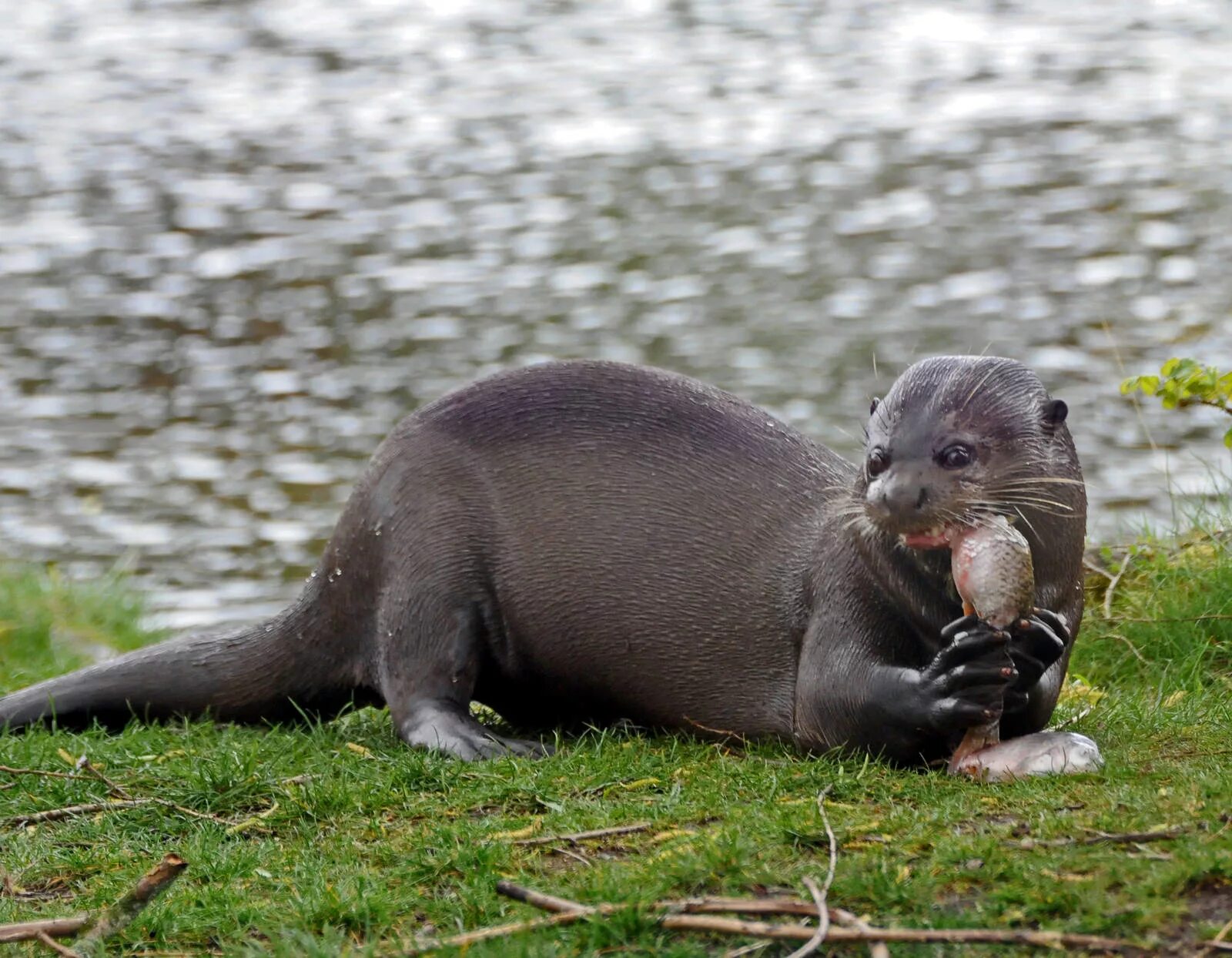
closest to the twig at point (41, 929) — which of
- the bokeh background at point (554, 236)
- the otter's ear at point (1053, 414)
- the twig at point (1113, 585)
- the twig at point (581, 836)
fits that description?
the twig at point (581, 836)

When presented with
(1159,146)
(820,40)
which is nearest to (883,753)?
(1159,146)

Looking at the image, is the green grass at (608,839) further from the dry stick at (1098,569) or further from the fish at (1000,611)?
the dry stick at (1098,569)

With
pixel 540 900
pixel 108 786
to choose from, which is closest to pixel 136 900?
pixel 540 900

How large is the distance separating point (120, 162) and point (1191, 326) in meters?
7.22

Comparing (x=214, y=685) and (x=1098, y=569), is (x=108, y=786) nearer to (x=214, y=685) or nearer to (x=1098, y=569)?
(x=214, y=685)

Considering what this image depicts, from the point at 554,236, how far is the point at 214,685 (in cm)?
651

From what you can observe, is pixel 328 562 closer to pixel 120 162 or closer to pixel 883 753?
pixel 883 753

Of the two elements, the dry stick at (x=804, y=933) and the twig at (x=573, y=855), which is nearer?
the dry stick at (x=804, y=933)

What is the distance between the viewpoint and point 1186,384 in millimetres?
4340

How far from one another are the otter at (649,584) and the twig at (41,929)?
1279mm

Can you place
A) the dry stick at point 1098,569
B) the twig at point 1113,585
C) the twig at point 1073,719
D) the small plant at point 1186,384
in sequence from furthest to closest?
the dry stick at point 1098,569 < the twig at point 1113,585 < the small plant at point 1186,384 < the twig at point 1073,719

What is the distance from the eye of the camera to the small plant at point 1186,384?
4.34 metres

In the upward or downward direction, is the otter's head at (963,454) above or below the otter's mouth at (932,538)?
above

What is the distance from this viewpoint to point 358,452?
8.27 metres
